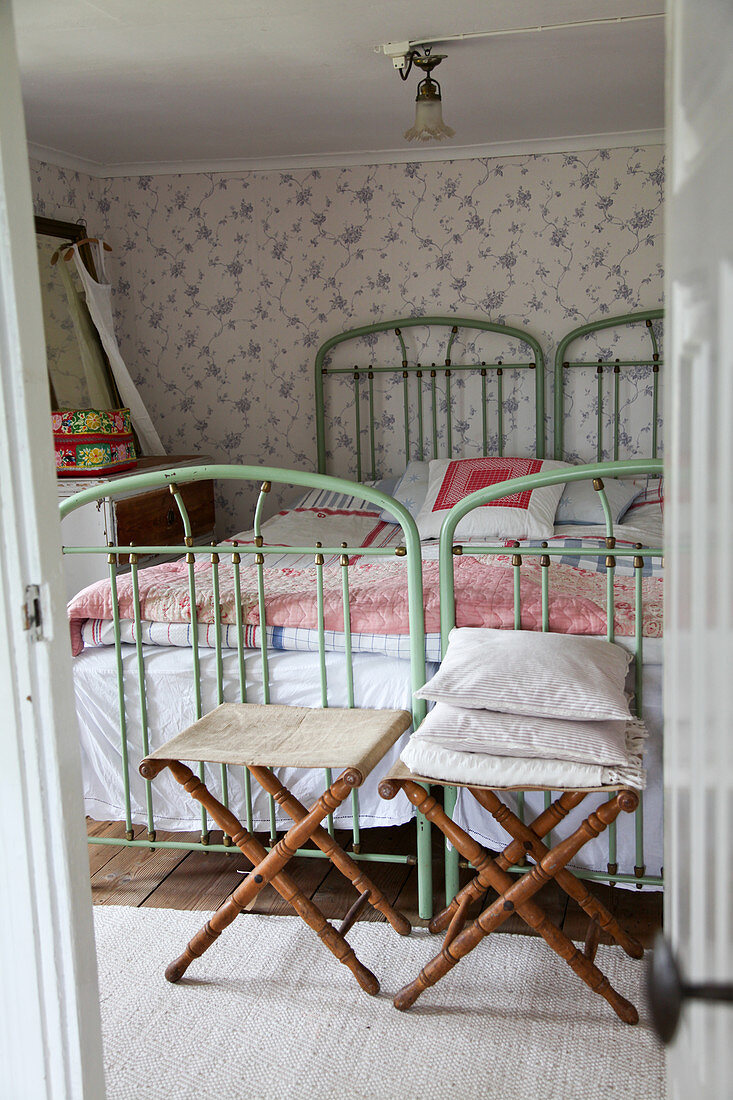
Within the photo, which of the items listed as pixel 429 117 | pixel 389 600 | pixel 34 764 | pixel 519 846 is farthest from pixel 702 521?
pixel 429 117

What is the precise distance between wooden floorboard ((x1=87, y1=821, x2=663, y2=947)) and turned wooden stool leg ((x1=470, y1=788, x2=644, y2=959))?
0.52 feet

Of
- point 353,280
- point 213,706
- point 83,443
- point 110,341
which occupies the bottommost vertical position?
point 213,706

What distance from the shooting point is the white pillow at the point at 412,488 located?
13.1ft

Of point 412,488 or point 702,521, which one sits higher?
point 702,521

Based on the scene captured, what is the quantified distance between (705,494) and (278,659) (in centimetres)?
189

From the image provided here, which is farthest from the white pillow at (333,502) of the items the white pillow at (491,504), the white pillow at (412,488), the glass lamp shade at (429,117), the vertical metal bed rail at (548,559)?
the vertical metal bed rail at (548,559)

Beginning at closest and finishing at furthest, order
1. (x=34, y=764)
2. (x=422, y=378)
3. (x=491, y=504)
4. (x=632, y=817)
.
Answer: (x=34, y=764), (x=632, y=817), (x=491, y=504), (x=422, y=378)

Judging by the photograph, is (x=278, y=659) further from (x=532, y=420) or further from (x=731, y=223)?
(x=532, y=420)

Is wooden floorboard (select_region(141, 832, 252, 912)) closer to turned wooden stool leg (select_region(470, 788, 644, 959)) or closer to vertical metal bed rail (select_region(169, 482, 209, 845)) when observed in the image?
vertical metal bed rail (select_region(169, 482, 209, 845))

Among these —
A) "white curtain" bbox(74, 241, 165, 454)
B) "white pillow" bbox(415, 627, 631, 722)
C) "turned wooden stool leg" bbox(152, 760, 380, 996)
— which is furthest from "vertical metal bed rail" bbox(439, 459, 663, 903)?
"white curtain" bbox(74, 241, 165, 454)

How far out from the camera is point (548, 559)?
7.25 feet

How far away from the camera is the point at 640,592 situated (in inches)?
85.2

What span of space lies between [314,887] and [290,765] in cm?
69

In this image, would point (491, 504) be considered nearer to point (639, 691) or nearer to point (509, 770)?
point (639, 691)
